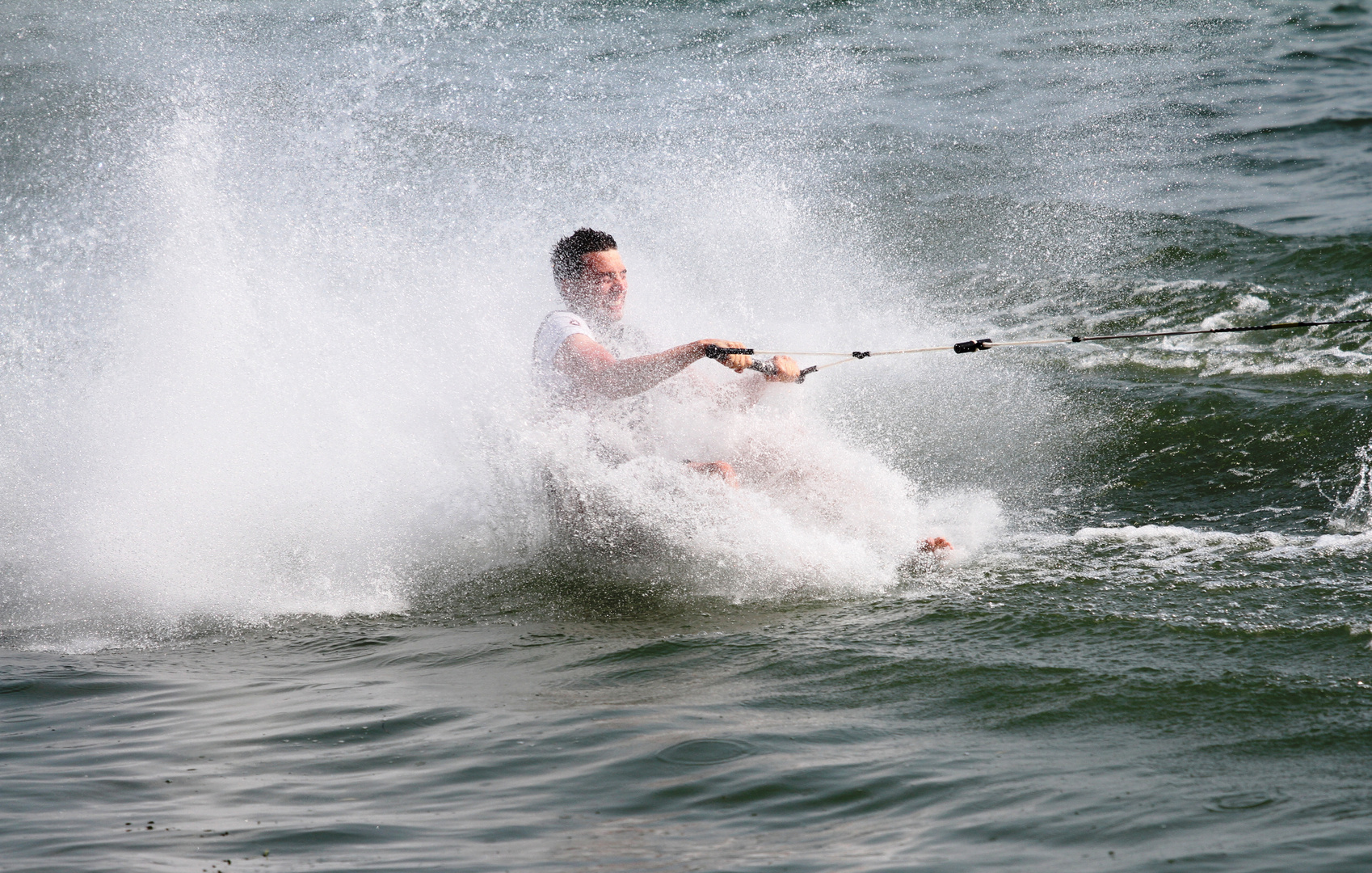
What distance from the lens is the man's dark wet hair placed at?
534 cm

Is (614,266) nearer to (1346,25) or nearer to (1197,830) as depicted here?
(1197,830)

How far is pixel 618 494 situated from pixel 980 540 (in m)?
1.70

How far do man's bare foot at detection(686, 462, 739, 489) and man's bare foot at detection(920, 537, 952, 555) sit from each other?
875 millimetres

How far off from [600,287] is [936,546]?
1882 millimetres

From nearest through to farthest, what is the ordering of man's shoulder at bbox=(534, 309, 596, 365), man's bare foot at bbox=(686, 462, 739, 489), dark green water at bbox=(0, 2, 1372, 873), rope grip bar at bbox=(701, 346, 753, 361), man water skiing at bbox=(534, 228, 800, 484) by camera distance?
1. dark green water at bbox=(0, 2, 1372, 873)
2. rope grip bar at bbox=(701, 346, 753, 361)
3. man water skiing at bbox=(534, 228, 800, 484)
4. man's shoulder at bbox=(534, 309, 596, 365)
5. man's bare foot at bbox=(686, 462, 739, 489)

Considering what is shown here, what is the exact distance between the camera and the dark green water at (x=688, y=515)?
3.03 metres

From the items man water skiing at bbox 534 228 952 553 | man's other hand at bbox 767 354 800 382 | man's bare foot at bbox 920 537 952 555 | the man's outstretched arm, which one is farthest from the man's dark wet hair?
man's bare foot at bbox 920 537 952 555

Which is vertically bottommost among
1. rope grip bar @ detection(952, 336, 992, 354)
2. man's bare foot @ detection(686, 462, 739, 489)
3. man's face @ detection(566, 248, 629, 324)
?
man's bare foot @ detection(686, 462, 739, 489)

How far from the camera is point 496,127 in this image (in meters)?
16.2

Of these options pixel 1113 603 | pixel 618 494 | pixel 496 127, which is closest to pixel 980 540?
pixel 1113 603

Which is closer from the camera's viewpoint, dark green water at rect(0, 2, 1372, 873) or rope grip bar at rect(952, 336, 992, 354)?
dark green water at rect(0, 2, 1372, 873)

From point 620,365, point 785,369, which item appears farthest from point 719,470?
point 620,365

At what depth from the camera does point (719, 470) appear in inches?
209

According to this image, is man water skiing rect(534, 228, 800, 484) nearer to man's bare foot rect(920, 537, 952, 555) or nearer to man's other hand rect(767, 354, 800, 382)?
man's other hand rect(767, 354, 800, 382)
